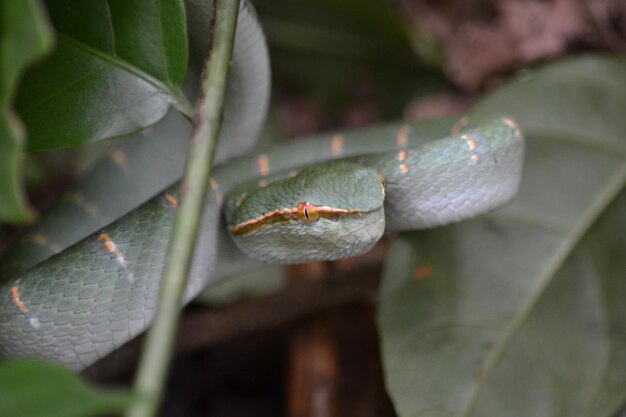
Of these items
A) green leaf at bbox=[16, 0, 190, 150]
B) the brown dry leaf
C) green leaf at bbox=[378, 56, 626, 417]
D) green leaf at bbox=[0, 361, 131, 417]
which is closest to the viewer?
green leaf at bbox=[0, 361, 131, 417]

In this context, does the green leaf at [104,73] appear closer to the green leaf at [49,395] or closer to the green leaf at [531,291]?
the green leaf at [49,395]

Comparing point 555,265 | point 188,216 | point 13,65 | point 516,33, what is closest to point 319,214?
point 188,216

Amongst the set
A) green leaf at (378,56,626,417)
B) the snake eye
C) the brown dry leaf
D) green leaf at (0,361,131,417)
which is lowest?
green leaf at (378,56,626,417)

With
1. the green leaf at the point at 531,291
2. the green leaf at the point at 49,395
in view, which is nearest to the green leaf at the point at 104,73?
the green leaf at the point at 49,395

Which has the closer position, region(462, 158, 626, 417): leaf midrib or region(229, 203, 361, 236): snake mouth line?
region(229, 203, 361, 236): snake mouth line

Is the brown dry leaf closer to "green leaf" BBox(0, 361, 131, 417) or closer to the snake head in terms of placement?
the snake head

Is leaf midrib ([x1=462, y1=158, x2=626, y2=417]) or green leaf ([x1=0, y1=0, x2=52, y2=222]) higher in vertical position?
green leaf ([x1=0, y1=0, x2=52, y2=222])

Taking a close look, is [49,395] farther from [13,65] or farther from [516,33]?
[516,33]

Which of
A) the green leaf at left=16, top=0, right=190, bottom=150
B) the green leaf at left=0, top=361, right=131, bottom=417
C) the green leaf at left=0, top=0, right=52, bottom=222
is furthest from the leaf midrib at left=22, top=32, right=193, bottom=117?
the green leaf at left=0, top=361, right=131, bottom=417
